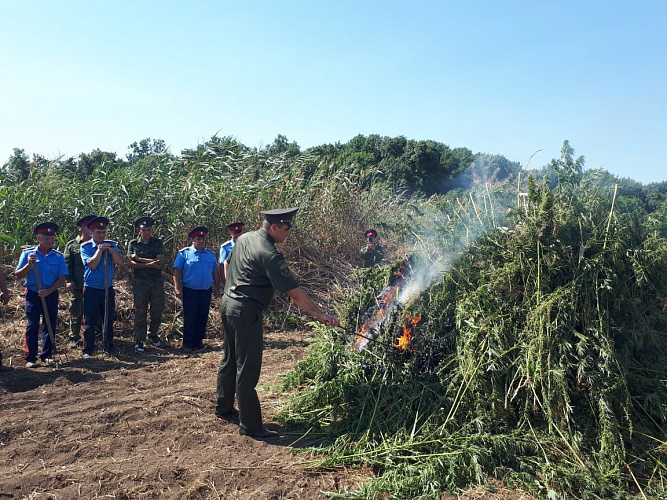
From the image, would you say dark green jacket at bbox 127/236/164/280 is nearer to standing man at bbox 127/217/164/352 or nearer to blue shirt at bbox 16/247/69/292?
standing man at bbox 127/217/164/352

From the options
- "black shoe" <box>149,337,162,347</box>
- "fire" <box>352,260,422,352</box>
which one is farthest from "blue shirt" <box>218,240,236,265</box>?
"fire" <box>352,260,422,352</box>

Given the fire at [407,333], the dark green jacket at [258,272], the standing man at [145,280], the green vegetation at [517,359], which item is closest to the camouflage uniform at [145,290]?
the standing man at [145,280]

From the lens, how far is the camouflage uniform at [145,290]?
26.4ft

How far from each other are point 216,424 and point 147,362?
2731mm

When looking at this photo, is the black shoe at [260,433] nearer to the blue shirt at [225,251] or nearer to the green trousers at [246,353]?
the green trousers at [246,353]

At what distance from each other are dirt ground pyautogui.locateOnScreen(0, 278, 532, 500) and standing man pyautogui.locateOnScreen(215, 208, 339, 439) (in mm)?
360

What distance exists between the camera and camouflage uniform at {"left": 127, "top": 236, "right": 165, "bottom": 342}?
8055 millimetres

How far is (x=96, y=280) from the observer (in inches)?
298

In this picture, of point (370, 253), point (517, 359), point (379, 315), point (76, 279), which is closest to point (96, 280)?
point (76, 279)

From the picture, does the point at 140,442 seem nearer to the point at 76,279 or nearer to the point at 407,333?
the point at 407,333

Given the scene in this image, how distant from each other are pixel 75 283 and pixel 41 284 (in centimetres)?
84

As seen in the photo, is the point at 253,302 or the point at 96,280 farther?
the point at 96,280

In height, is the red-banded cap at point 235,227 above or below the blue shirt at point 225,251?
above

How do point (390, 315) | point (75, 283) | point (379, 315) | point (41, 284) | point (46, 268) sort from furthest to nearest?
point (75, 283), point (46, 268), point (41, 284), point (379, 315), point (390, 315)
